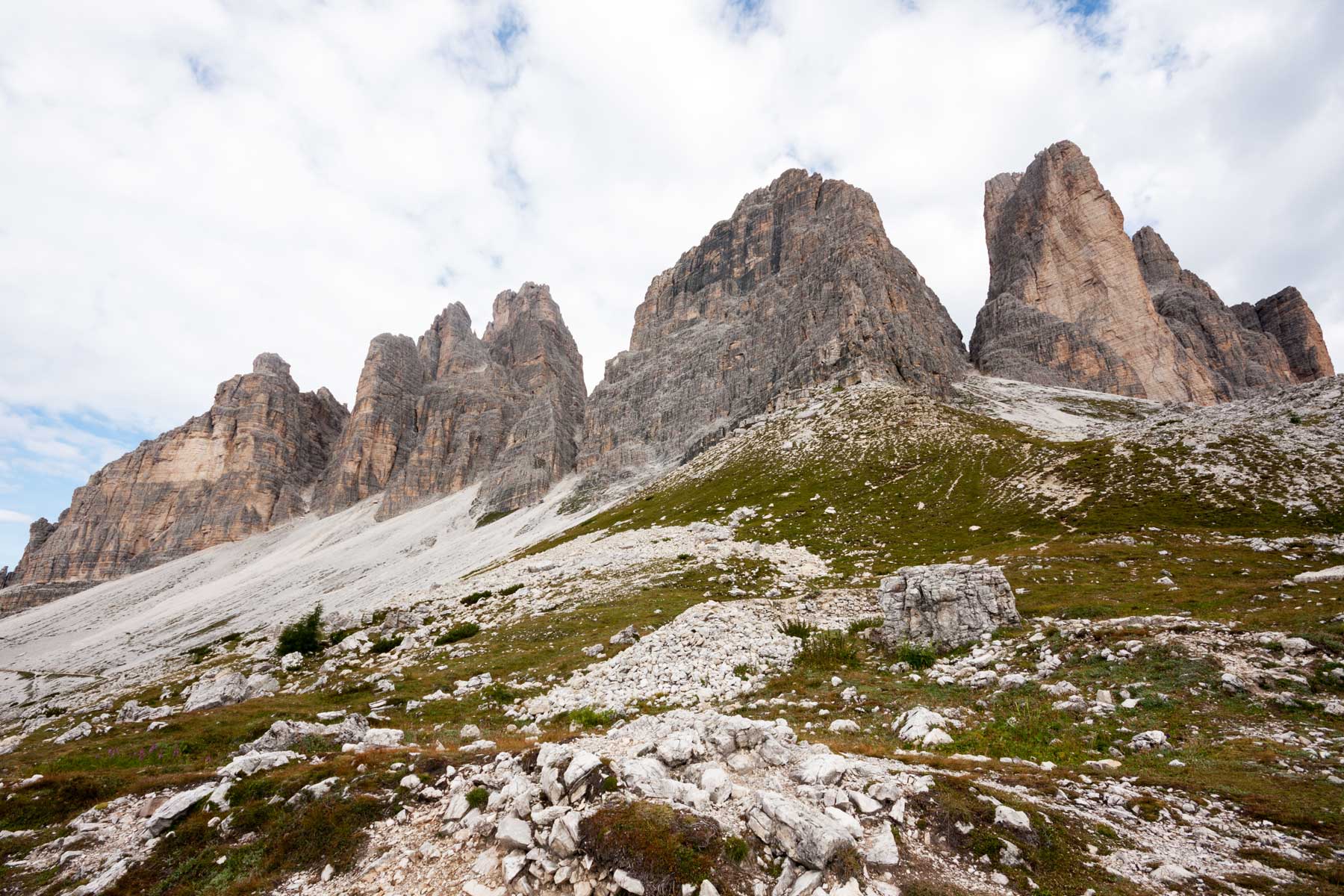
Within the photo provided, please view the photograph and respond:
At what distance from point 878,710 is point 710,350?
141m

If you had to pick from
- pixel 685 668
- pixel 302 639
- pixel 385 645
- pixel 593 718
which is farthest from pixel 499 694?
pixel 302 639

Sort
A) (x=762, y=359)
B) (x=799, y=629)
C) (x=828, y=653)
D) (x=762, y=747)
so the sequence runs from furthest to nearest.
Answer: (x=762, y=359) < (x=799, y=629) < (x=828, y=653) < (x=762, y=747)

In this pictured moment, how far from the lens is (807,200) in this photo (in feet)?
550

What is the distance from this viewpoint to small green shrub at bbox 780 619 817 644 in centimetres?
2356

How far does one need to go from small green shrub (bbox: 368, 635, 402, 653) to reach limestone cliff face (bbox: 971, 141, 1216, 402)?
168436mm

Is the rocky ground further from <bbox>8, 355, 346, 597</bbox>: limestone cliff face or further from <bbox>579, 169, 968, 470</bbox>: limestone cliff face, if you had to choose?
<bbox>8, 355, 346, 597</bbox>: limestone cliff face

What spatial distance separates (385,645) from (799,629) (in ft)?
80.7

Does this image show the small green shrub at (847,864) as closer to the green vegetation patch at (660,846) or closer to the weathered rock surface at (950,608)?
the green vegetation patch at (660,846)

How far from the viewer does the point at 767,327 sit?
142 meters

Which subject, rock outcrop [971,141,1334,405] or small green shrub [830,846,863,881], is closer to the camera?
small green shrub [830,846,863,881]

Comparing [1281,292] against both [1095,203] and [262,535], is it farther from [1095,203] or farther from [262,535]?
[262,535]

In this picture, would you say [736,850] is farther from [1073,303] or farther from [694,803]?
[1073,303]

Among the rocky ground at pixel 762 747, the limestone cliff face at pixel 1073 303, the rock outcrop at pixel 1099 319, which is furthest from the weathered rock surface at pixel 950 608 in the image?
the rock outcrop at pixel 1099 319

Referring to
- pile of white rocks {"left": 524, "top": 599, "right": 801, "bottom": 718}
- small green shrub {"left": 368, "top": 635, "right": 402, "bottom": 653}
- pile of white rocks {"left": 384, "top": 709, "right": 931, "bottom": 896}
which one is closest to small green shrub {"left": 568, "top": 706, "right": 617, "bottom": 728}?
pile of white rocks {"left": 524, "top": 599, "right": 801, "bottom": 718}
